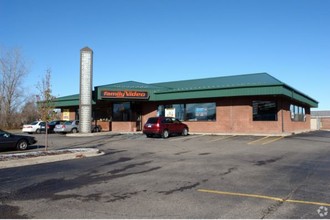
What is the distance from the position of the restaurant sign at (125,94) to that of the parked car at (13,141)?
13.2 m

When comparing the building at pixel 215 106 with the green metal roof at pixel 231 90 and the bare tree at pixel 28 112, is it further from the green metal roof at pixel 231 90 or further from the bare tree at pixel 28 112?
the bare tree at pixel 28 112

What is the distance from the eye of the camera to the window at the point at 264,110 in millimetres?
28953

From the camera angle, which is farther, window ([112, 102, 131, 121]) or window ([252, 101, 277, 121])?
window ([112, 102, 131, 121])

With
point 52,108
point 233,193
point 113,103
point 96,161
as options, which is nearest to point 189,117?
point 113,103

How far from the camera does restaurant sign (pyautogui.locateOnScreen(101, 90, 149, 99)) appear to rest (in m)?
32.8

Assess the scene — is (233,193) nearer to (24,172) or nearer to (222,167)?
(222,167)

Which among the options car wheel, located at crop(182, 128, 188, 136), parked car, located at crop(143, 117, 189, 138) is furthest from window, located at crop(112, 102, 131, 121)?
parked car, located at crop(143, 117, 189, 138)

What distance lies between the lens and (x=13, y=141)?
1911 centimetres

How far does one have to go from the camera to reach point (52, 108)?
1761 cm

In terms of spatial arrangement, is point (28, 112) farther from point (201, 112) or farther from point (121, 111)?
point (201, 112)

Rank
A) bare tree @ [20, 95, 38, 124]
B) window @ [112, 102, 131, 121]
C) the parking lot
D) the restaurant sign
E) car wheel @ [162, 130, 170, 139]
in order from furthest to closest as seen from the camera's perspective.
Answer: bare tree @ [20, 95, 38, 124]
window @ [112, 102, 131, 121]
the restaurant sign
car wheel @ [162, 130, 170, 139]
the parking lot

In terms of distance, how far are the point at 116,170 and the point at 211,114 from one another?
2064 cm

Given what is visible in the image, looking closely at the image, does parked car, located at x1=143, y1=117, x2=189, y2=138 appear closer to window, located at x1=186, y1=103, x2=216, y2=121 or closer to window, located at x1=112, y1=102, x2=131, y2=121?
window, located at x1=186, y1=103, x2=216, y2=121

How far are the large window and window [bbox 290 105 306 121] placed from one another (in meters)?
8.63
